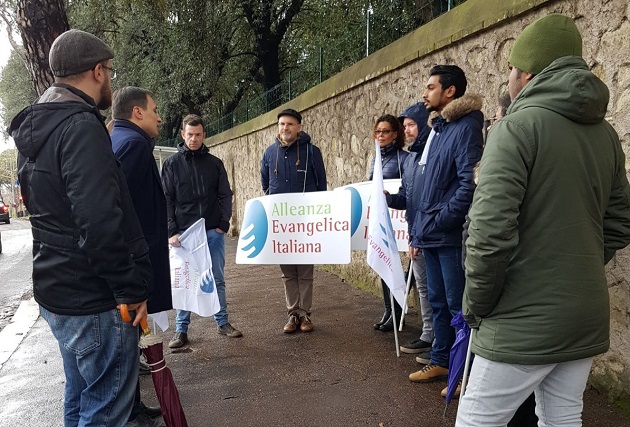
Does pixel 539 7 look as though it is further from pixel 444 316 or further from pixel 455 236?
pixel 444 316

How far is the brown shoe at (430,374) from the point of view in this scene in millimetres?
3750

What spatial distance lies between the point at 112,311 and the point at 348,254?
2849 millimetres

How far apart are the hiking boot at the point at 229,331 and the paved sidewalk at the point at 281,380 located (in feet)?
0.27

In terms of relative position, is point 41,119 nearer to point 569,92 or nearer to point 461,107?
point 569,92

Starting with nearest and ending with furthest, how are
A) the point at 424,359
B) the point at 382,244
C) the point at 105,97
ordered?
the point at 105,97 < the point at 424,359 < the point at 382,244

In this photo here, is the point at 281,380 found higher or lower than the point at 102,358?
lower

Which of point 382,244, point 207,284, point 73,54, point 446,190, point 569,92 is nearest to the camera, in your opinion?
point 569,92

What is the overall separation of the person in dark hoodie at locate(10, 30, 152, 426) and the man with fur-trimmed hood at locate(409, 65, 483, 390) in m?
1.85

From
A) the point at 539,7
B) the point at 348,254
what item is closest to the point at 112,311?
the point at 348,254

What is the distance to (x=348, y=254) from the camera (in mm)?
4859

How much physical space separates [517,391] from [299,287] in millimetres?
3449

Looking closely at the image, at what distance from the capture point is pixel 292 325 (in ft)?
17.0

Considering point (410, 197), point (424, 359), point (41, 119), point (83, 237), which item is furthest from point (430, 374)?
point (41, 119)

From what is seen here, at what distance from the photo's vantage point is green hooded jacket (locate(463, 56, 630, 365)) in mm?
1791
